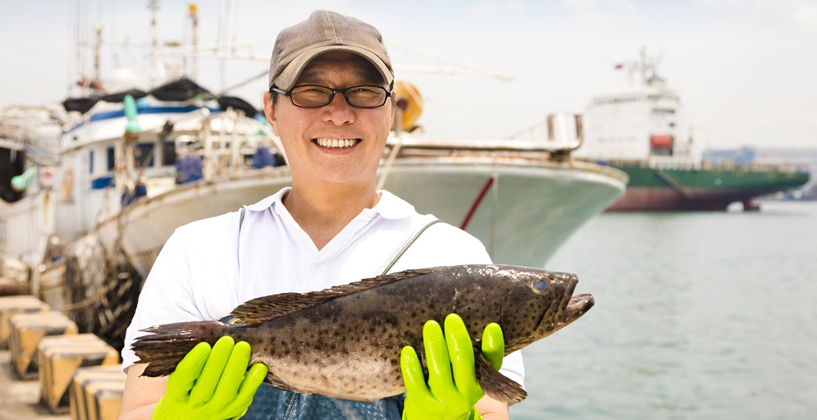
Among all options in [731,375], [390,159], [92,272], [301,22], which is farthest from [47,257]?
[301,22]

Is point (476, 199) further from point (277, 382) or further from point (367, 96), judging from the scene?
point (277, 382)

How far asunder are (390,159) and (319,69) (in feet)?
23.1

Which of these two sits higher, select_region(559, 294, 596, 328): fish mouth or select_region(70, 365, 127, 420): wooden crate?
select_region(559, 294, 596, 328): fish mouth

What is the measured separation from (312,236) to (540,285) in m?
0.74

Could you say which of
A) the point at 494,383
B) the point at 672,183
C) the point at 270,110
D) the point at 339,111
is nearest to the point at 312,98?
the point at 339,111

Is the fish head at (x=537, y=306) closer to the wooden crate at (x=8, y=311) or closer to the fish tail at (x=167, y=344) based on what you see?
the fish tail at (x=167, y=344)

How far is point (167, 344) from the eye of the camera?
2.09 m

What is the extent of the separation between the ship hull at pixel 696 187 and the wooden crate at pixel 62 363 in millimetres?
62478

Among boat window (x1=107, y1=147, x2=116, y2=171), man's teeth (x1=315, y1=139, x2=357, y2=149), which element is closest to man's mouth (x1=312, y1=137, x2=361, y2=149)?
man's teeth (x1=315, y1=139, x2=357, y2=149)

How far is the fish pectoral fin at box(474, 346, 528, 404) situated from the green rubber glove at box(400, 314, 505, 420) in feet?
0.06

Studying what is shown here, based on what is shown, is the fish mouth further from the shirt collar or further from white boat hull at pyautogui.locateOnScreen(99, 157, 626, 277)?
white boat hull at pyautogui.locateOnScreen(99, 157, 626, 277)

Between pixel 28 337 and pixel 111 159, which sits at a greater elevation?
pixel 111 159

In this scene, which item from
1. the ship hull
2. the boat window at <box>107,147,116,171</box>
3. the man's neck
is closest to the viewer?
the man's neck

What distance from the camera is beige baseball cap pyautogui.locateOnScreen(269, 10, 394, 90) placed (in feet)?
7.47
